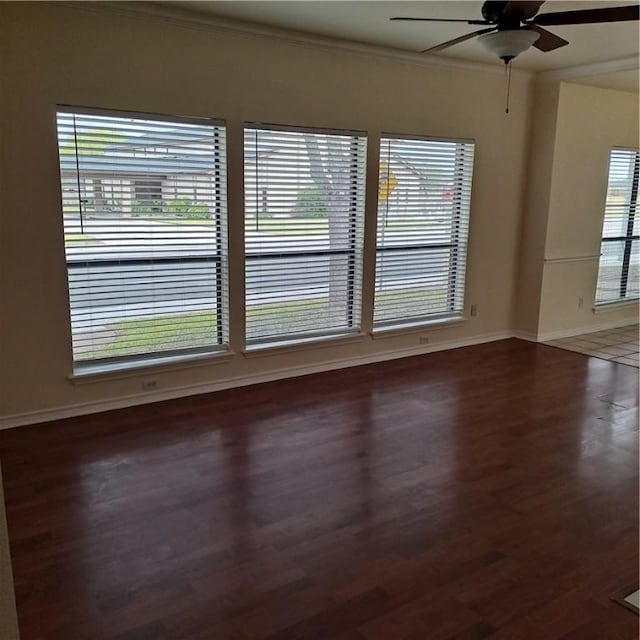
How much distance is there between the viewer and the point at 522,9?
9.85ft

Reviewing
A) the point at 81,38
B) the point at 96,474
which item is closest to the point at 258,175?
the point at 81,38

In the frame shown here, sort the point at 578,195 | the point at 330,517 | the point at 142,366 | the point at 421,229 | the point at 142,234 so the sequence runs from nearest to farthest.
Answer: the point at 330,517, the point at 142,234, the point at 142,366, the point at 421,229, the point at 578,195

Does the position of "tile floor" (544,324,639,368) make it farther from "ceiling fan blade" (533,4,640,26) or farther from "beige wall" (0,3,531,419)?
"ceiling fan blade" (533,4,640,26)

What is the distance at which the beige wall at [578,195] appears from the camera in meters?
5.86

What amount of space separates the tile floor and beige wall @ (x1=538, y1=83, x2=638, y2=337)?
0.19m

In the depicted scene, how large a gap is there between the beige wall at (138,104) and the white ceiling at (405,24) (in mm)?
206

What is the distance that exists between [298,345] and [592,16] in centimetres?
303

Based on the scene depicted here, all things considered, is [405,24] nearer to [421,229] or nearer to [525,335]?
[421,229]

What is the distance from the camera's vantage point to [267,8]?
3.78 meters

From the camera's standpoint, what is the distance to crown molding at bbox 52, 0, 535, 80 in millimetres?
3643

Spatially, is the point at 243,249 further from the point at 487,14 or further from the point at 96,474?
the point at 487,14

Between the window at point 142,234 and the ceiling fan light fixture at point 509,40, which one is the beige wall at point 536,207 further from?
the window at point 142,234

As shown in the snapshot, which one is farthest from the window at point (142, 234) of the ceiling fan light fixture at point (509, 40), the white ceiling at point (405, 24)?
the ceiling fan light fixture at point (509, 40)

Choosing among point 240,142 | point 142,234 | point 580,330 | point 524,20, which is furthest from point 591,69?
point 142,234
